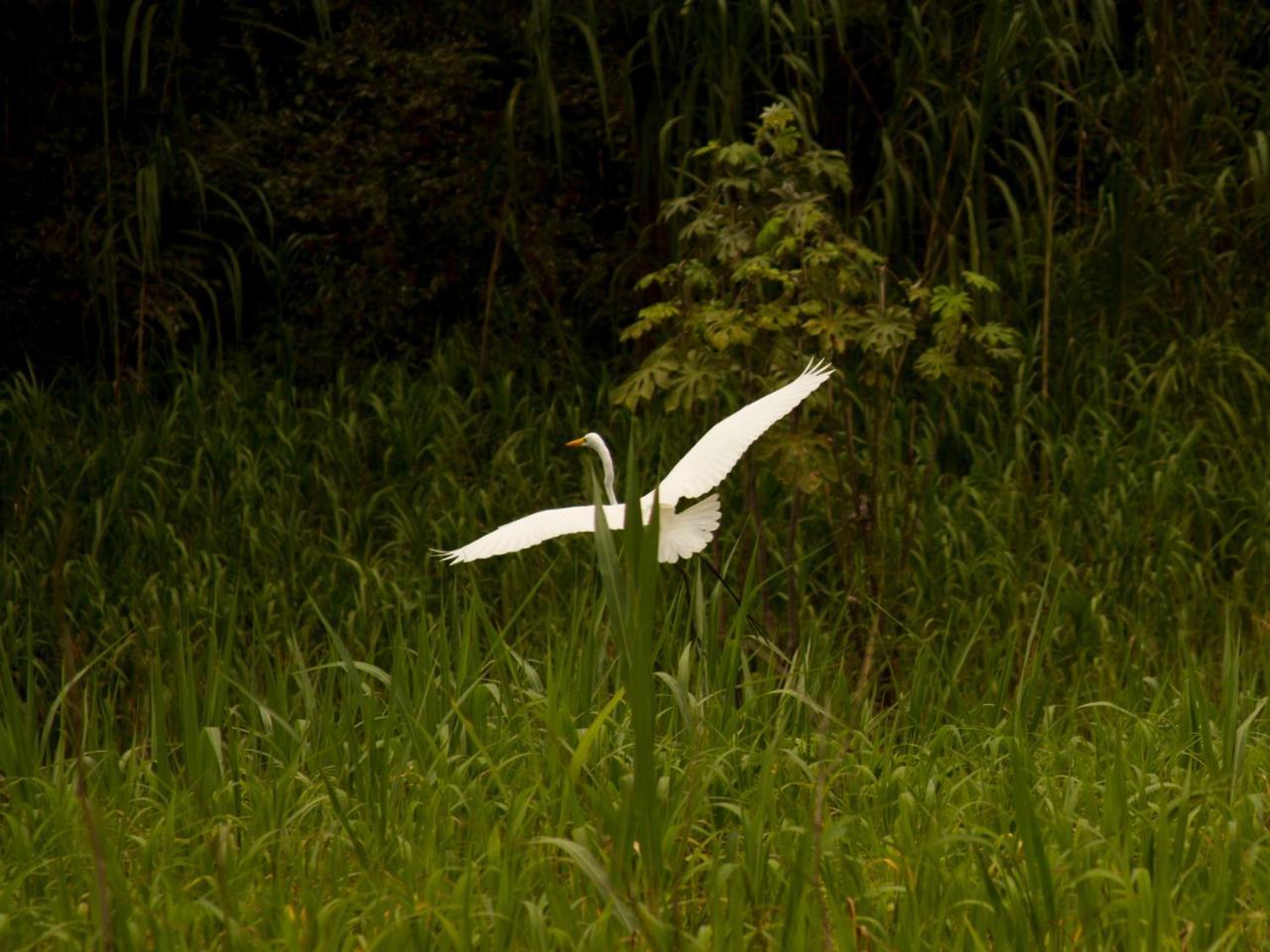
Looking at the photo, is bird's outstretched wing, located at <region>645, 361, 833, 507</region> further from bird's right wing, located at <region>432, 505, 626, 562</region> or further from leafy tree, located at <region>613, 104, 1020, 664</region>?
leafy tree, located at <region>613, 104, 1020, 664</region>

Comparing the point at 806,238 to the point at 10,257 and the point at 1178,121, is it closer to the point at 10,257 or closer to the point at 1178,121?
the point at 1178,121

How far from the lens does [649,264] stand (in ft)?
18.7

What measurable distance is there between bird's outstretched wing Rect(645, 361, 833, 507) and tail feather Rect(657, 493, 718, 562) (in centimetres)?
3

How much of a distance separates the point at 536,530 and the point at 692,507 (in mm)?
281

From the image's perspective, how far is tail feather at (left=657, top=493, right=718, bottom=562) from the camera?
2725 millimetres

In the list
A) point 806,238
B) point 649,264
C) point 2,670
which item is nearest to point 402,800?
point 2,670

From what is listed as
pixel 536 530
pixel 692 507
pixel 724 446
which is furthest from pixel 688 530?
pixel 536 530

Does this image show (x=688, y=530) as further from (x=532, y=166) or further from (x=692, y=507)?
(x=532, y=166)

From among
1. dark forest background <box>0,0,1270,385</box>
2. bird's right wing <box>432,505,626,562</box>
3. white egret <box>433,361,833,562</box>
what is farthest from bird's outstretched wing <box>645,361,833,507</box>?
dark forest background <box>0,0,1270,385</box>

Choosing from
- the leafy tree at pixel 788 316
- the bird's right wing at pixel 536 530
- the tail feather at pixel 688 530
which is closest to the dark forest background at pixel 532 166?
the leafy tree at pixel 788 316

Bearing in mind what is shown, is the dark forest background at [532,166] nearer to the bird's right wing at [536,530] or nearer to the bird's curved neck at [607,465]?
the bird's curved neck at [607,465]

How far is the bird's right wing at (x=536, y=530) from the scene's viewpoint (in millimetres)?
2664

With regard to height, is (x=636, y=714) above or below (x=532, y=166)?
below

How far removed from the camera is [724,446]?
2.84 m
